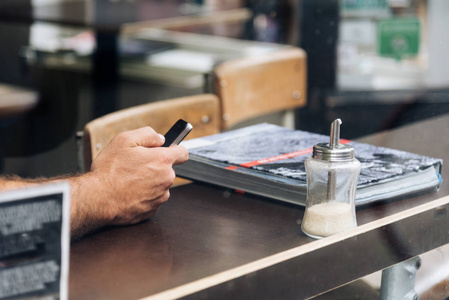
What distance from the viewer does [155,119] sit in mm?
1385

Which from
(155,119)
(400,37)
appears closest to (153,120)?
(155,119)

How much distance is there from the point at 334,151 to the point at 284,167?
15 centimetres

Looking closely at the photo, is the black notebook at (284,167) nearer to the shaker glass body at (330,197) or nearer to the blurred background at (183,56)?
the shaker glass body at (330,197)

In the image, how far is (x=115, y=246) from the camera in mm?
765

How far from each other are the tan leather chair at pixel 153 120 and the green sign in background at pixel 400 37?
898 mm

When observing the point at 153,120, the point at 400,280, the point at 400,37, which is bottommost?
the point at 400,280

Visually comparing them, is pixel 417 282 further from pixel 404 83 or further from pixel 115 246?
pixel 404 83

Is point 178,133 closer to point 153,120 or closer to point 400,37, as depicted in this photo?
point 153,120

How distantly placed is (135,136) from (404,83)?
5.94 ft

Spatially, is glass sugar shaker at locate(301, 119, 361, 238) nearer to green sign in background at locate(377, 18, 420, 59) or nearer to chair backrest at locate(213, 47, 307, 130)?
chair backrest at locate(213, 47, 307, 130)

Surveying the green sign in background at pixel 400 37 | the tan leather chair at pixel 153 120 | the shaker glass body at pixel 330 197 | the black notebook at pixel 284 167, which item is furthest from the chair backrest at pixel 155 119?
the green sign in background at pixel 400 37

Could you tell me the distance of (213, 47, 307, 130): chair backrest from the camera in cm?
168

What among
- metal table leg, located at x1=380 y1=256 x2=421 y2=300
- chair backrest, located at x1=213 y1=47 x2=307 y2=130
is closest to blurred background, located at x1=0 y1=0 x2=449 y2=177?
chair backrest, located at x1=213 y1=47 x2=307 y2=130

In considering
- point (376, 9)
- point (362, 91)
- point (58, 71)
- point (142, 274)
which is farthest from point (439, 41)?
point (58, 71)
